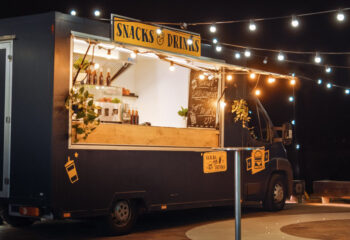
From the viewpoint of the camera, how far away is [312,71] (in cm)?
2319

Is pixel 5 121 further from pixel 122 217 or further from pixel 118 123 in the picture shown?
pixel 122 217

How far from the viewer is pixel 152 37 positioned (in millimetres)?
9258

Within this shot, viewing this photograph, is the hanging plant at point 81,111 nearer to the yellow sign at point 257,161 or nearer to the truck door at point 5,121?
the truck door at point 5,121

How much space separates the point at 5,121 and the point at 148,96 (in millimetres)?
3644

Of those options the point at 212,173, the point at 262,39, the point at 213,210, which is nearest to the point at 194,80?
the point at 212,173

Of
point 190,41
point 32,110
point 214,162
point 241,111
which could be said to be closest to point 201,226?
point 214,162

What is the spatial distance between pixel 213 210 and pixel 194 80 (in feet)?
10.7

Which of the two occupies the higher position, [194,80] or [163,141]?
[194,80]

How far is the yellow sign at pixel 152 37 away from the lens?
8.78 m

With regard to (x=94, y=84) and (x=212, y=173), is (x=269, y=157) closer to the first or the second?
(x=212, y=173)

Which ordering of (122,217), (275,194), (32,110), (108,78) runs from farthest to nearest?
(275,194) → (108,78) → (122,217) → (32,110)

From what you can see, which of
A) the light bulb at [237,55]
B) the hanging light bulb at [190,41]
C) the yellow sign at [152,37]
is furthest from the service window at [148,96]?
the light bulb at [237,55]

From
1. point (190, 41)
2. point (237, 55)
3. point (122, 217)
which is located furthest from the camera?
point (237, 55)

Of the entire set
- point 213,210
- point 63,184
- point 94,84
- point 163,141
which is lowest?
point 213,210
